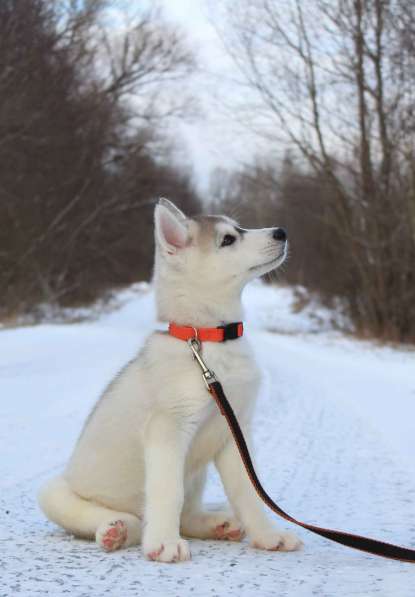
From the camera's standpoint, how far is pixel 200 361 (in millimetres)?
3229

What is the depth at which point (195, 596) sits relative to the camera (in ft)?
8.33

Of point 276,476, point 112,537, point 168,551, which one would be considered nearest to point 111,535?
point 112,537

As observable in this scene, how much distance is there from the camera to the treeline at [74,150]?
21.1 m

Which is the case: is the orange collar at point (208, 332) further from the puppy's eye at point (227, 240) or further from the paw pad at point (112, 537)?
the paw pad at point (112, 537)

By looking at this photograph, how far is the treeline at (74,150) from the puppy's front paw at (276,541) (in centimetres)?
1795

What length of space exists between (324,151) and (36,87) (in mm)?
8525

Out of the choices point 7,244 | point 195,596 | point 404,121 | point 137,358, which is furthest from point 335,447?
point 7,244

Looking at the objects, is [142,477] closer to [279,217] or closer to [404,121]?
[404,121]

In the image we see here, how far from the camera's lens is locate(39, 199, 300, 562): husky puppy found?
311cm

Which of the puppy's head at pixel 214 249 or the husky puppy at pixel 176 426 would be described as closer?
the husky puppy at pixel 176 426

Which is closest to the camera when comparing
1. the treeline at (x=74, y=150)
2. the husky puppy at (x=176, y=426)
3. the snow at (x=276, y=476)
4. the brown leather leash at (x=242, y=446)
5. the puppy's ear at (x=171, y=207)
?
the snow at (x=276, y=476)

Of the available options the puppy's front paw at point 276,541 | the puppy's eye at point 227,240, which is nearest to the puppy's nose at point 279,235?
the puppy's eye at point 227,240

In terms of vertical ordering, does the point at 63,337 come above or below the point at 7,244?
below

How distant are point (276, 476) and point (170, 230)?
7.23ft
